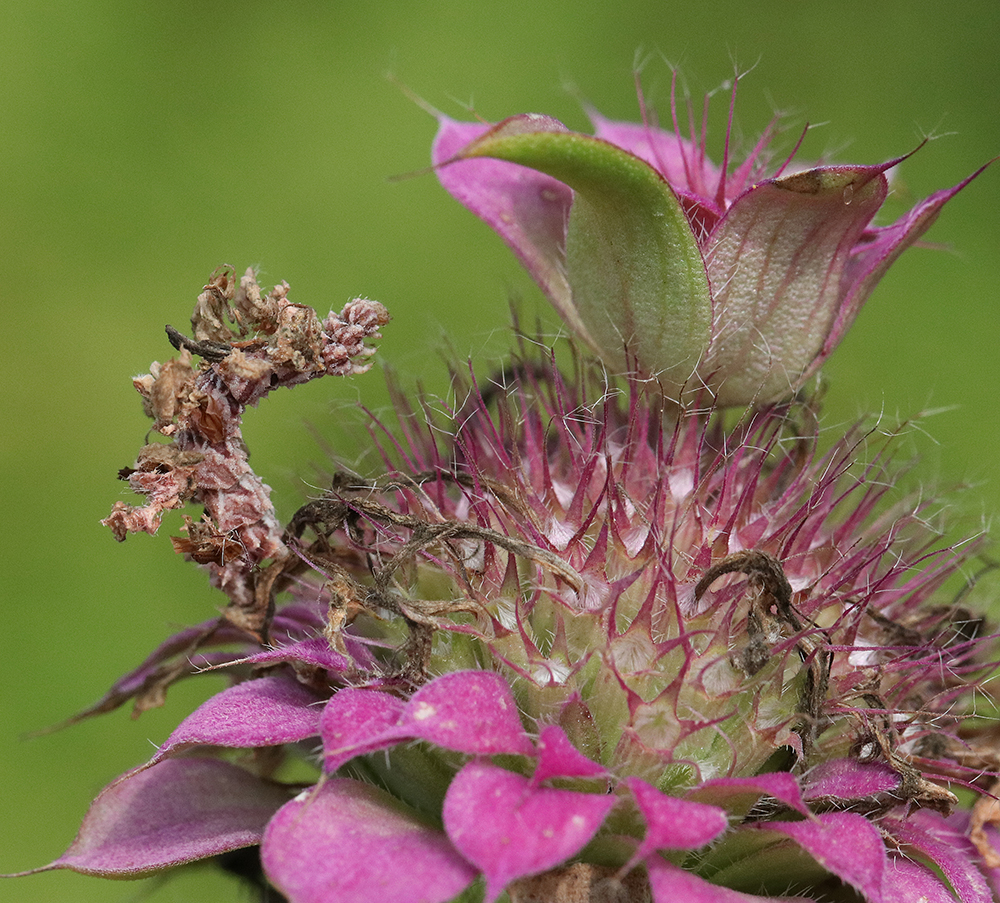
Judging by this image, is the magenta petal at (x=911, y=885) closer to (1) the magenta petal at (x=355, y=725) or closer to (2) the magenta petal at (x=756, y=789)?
(2) the magenta petal at (x=756, y=789)

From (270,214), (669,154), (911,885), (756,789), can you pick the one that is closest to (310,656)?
(756,789)

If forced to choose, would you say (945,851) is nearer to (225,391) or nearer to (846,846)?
(846,846)

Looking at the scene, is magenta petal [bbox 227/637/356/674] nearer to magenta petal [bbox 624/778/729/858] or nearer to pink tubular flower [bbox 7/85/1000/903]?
pink tubular flower [bbox 7/85/1000/903]

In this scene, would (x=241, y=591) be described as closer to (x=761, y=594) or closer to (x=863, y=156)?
(x=761, y=594)

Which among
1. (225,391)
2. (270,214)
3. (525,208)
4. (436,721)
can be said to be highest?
(270,214)

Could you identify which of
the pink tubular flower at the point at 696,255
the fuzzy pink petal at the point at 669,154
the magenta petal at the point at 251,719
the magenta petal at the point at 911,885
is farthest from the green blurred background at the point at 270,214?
the magenta petal at the point at 911,885
